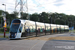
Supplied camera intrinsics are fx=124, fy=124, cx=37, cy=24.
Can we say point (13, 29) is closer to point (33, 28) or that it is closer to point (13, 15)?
point (33, 28)

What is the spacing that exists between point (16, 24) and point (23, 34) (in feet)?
7.16

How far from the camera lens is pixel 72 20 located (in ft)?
391

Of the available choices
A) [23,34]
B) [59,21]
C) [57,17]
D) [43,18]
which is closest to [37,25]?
[23,34]

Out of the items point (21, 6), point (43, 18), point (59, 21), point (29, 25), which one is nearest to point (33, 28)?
point (29, 25)

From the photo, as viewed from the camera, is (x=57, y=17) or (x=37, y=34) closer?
(x=37, y=34)

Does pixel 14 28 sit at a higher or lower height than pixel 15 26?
lower

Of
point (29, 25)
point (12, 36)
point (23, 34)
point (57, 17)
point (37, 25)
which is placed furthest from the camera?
point (57, 17)

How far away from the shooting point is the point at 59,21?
103188 mm

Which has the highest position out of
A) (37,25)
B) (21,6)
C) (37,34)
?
(21,6)

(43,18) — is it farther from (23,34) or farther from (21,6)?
(23,34)

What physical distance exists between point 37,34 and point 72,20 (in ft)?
318

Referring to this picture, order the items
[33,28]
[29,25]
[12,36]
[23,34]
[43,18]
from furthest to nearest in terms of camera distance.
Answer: [43,18]
[33,28]
[29,25]
[23,34]
[12,36]

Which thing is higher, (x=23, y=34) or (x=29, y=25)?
(x=29, y=25)

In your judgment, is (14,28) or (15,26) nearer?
(14,28)
